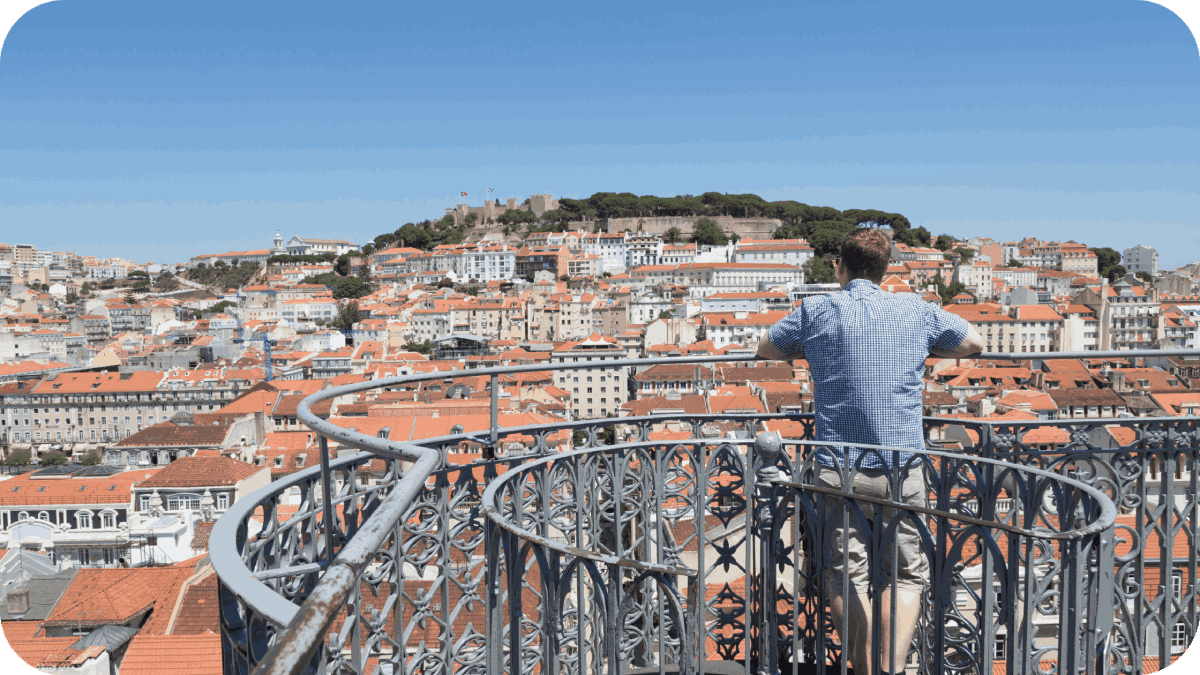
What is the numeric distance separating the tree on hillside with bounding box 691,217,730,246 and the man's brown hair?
8091 cm

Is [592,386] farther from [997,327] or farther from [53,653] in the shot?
[53,653]

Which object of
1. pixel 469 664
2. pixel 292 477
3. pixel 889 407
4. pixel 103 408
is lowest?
pixel 103 408

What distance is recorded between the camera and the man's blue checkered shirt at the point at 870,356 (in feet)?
7.21

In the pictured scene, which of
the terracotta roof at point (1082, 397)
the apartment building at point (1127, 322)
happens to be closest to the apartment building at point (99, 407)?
the terracotta roof at point (1082, 397)

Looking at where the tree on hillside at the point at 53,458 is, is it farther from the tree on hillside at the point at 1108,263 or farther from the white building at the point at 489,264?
the tree on hillside at the point at 1108,263

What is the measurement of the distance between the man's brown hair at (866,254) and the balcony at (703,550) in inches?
19.1

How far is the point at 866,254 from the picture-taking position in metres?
2.29

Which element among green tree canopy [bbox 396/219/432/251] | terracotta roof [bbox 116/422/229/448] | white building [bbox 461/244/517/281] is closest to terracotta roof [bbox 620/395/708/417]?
terracotta roof [bbox 116/422/229/448]

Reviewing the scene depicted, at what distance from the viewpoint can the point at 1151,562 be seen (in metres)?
2.84

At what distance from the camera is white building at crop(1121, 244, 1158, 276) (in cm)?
8200

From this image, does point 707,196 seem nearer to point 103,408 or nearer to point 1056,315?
point 1056,315

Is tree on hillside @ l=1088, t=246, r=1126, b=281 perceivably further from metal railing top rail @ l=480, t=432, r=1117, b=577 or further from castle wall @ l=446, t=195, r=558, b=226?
metal railing top rail @ l=480, t=432, r=1117, b=577

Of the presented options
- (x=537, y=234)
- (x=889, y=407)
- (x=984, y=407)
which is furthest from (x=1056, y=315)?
(x=537, y=234)

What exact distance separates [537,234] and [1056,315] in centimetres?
5417
